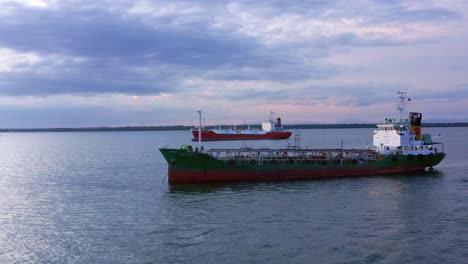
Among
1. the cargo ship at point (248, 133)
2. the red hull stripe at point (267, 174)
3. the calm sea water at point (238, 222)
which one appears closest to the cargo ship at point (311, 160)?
the red hull stripe at point (267, 174)

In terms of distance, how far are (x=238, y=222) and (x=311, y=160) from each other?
68.6ft

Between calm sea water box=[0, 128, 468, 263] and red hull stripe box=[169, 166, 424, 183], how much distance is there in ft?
4.69

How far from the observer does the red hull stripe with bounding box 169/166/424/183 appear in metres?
38.8

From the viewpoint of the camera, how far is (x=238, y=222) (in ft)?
81.0

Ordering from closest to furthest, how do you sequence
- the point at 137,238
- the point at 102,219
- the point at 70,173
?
the point at 137,238 < the point at 102,219 < the point at 70,173

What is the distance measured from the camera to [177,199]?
32.5m

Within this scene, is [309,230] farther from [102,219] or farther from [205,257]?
[102,219]

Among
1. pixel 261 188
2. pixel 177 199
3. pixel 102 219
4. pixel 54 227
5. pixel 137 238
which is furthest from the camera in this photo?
pixel 261 188

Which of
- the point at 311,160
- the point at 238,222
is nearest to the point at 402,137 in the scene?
the point at 311,160

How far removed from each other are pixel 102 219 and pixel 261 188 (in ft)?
49.6

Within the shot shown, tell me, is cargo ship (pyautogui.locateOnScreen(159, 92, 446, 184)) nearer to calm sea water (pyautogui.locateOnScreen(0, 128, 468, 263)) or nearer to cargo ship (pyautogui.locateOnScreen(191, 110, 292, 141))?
calm sea water (pyautogui.locateOnScreen(0, 128, 468, 263))

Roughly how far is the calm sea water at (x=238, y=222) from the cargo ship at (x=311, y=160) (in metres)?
1.98

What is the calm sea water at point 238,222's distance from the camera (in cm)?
1927

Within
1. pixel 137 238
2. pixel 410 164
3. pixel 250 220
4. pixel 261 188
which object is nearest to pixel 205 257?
pixel 137 238
